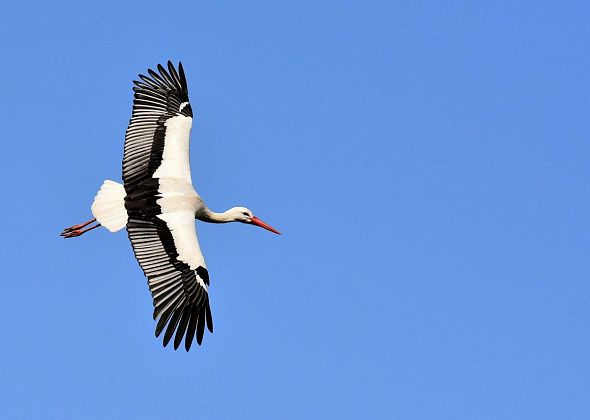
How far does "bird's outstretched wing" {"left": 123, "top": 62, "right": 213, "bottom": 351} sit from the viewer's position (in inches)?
662

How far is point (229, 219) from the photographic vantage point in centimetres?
2014

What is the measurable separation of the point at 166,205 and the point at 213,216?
1623 mm

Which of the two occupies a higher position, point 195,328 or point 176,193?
point 176,193

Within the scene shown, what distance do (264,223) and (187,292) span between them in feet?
13.0

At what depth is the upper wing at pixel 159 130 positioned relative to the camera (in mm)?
18875

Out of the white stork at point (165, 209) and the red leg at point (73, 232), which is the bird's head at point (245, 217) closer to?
the white stork at point (165, 209)

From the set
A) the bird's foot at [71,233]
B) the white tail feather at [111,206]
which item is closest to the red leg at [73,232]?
the bird's foot at [71,233]

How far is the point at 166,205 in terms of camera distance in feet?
59.8

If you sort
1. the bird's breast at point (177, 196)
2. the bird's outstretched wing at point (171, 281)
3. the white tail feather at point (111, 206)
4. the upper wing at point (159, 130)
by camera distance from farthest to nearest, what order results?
the upper wing at point (159, 130) < the bird's breast at point (177, 196) < the white tail feather at point (111, 206) < the bird's outstretched wing at point (171, 281)

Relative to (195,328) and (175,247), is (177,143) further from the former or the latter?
(195,328)

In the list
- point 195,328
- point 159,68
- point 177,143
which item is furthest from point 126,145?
point 195,328

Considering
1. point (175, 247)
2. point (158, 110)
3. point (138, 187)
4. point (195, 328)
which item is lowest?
point (195, 328)

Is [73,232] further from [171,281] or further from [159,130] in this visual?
[171,281]

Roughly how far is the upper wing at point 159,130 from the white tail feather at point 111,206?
0.20 metres
